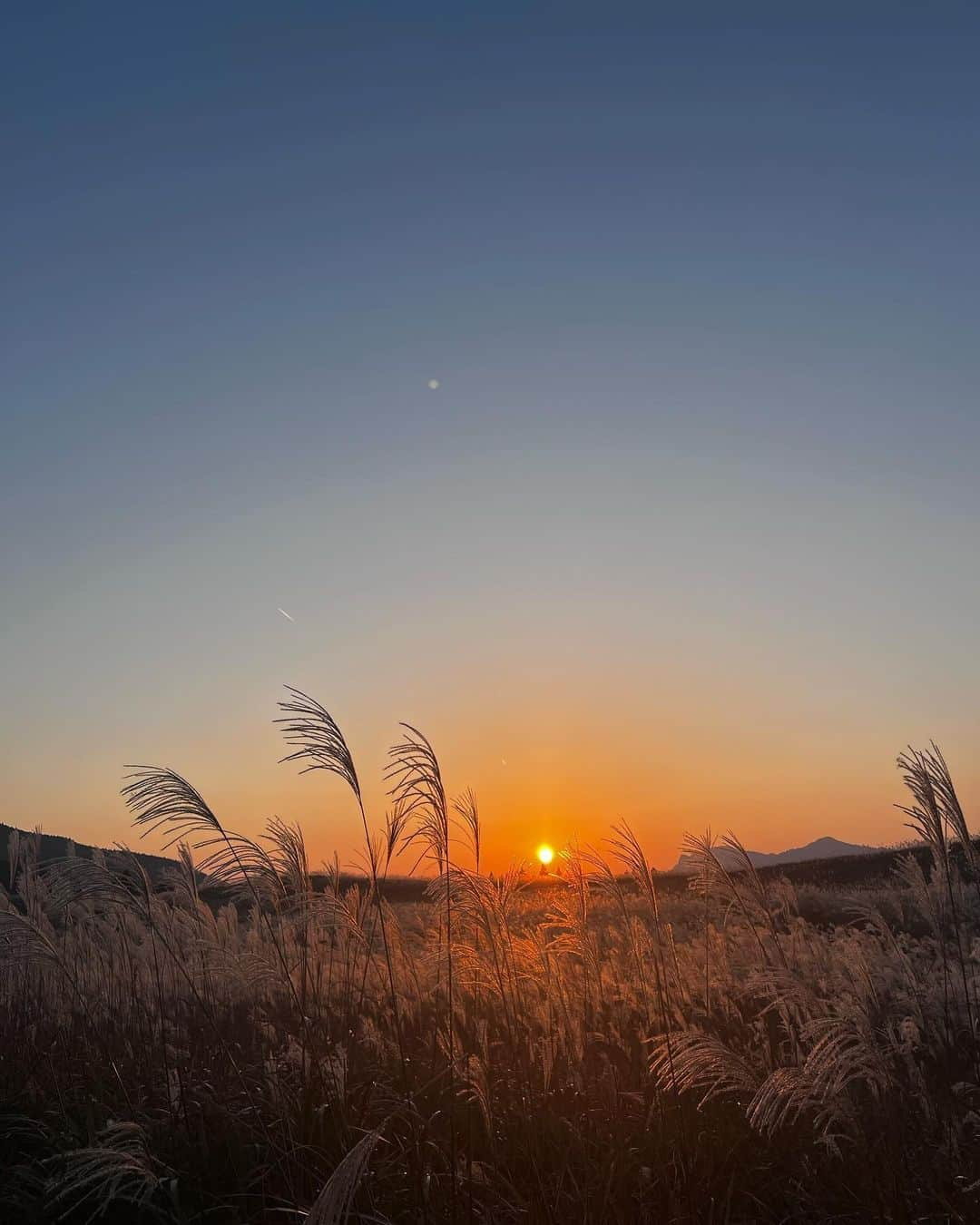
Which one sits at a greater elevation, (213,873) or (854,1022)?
(213,873)

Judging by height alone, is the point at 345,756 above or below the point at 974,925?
above

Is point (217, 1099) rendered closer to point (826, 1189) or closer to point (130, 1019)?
point (826, 1189)

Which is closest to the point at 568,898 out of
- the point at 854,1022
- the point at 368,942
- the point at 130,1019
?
the point at 368,942

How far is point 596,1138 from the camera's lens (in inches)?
191

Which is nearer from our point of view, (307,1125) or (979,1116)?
(979,1116)

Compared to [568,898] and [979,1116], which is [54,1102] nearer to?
[568,898]

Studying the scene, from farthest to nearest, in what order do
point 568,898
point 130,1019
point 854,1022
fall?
point 130,1019
point 568,898
point 854,1022

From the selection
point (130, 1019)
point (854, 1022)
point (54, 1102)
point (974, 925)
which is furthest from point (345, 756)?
point (974, 925)

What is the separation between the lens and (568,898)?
23.8 ft

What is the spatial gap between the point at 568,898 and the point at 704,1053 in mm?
3328

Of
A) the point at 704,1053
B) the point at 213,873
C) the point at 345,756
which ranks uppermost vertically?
the point at 345,756

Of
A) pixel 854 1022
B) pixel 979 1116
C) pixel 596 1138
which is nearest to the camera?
pixel 854 1022

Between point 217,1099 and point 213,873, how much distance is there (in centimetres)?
154

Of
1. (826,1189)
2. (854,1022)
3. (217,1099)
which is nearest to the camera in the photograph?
(854,1022)
